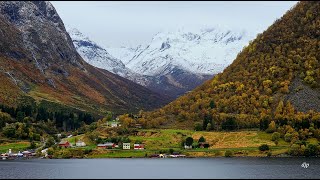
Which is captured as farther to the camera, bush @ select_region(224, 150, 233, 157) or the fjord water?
bush @ select_region(224, 150, 233, 157)

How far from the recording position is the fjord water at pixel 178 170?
13150 centimetres

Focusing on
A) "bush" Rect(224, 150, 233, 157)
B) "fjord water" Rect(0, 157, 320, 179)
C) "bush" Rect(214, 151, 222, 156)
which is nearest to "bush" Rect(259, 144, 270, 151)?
"bush" Rect(224, 150, 233, 157)

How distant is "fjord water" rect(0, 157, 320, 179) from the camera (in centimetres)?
13150

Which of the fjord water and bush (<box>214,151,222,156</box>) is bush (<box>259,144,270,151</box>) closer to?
bush (<box>214,151,222,156</box>)

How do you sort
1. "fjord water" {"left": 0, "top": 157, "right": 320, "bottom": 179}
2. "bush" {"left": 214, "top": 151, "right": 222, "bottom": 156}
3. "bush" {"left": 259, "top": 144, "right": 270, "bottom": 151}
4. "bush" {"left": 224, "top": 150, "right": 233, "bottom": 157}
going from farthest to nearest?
"bush" {"left": 214, "top": 151, "right": 222, "bottom": 156} < "bush" {"left": 224, "top": 150, "right": 233, "bottom": 157} < "bush" {"left": 259, "top": 144, "right": 270, "bottom": 151} < "fjord water" {"left": 0, "top": 157, "right": 320, "bottom": 179}

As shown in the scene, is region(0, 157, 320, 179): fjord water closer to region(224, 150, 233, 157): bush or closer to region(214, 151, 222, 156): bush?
region(224, 150, 233, 157): bush

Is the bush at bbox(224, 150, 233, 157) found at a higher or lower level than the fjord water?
higher

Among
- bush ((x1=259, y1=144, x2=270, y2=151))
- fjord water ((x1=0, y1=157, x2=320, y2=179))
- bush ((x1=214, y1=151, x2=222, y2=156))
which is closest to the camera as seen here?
fjord water ((x1=0, y1=157, x2=320, y2=179))

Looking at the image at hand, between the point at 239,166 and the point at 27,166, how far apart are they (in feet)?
213

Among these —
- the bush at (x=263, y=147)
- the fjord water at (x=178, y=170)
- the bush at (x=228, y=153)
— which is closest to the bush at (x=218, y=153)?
the bush at (x=228, y=153)

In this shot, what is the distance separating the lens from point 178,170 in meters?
142

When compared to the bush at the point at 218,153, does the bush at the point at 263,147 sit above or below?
above

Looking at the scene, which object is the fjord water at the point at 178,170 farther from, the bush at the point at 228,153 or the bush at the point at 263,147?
the bush at the point at 228,153

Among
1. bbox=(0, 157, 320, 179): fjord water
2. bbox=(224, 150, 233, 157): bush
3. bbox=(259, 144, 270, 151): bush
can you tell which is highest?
bbox=(259, 144, 270, 151): bush
